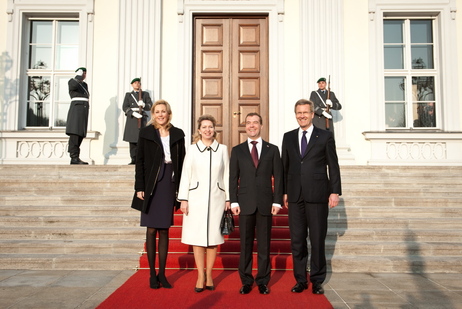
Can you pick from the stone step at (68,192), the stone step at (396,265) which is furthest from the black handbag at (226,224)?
the stone step at (68,192)

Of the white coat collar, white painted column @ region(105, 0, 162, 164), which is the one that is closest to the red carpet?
the white coat collar

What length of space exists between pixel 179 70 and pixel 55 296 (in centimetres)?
602

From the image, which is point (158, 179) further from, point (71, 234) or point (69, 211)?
point (69, 211)

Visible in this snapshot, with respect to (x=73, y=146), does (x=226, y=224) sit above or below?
below

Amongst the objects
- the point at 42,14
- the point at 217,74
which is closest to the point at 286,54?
the point at 217,74

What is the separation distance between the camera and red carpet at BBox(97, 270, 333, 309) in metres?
3.54

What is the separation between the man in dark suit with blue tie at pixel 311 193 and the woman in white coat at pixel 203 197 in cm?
68

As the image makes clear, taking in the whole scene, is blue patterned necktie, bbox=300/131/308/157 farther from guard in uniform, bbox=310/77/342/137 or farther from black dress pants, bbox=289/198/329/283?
guard in uniform, bbox=310/77/342/137

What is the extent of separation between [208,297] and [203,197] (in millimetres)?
920

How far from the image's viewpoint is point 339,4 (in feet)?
29.3

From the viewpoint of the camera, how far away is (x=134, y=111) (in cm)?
802

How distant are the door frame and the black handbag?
4.81 metres

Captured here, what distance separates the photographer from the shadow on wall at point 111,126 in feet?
28.5

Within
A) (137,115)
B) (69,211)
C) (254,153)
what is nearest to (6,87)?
(137,115)
